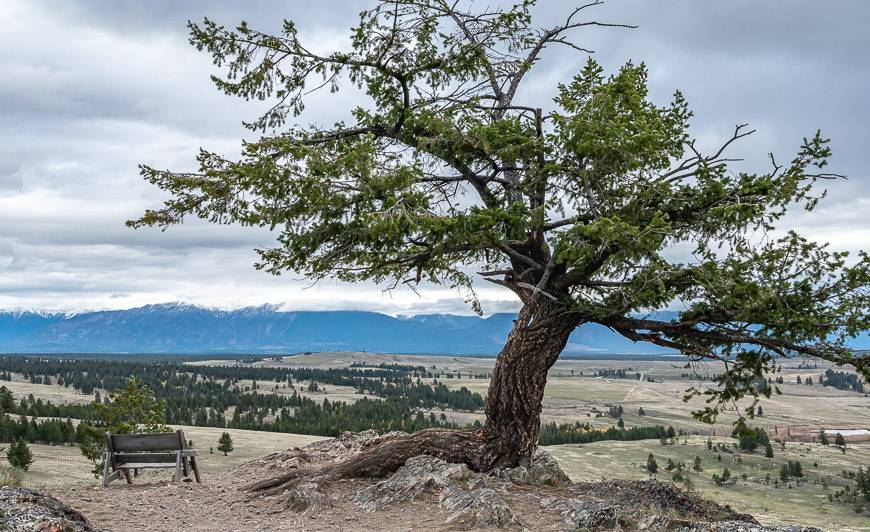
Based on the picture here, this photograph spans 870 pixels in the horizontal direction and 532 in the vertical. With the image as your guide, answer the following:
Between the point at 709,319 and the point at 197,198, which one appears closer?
the point at 709,319

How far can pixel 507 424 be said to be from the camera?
13.0 meters

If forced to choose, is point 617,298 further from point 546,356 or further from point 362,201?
point 362,201

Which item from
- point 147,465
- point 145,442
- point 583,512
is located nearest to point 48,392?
point 147,465

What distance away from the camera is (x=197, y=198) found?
12.6m

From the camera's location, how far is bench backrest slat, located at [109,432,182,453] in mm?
13656

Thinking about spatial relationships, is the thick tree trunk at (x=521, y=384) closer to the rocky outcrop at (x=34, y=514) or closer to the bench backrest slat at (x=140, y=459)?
the bench backrest slat at (x=140, y=459)

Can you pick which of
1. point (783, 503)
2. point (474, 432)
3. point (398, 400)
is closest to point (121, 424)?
point (474, 432)

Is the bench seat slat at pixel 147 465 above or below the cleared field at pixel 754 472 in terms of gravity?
above

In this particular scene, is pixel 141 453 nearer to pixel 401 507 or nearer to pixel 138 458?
pixel 138 458

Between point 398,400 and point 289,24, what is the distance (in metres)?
139

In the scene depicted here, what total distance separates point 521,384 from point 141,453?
875 cm

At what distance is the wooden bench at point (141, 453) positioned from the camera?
13633 mm

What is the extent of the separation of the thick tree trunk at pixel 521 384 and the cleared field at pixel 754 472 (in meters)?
32.7

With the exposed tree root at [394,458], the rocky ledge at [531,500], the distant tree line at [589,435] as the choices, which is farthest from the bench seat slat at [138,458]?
the distant tree line at [589,435]
